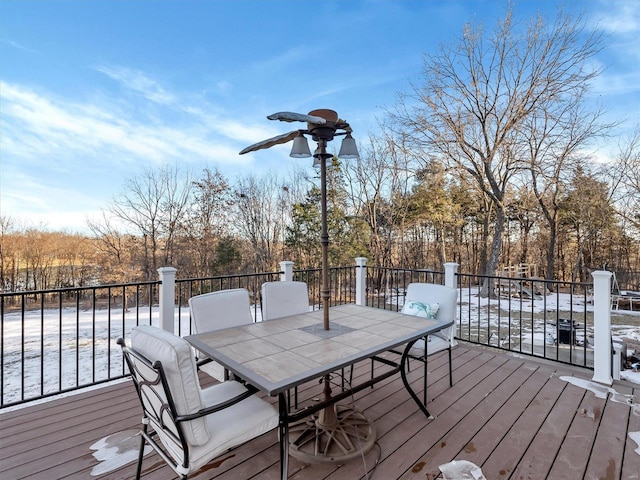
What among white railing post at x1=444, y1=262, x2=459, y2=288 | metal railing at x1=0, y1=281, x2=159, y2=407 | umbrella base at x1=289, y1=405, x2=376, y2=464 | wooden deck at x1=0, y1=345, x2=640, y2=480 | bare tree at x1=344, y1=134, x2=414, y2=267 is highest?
bare tree at x1=344, y1=134, x2=414, y2=267

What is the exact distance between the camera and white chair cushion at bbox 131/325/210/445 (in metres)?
1.27

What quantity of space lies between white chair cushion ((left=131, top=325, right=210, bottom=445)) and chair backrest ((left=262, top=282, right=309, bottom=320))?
1.40 metres

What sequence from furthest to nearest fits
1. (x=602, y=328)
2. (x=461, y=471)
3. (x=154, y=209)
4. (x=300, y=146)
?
(x=154, y=209) → (x=602, y=328) → (x=300, y=146) → (x=461, y=471)

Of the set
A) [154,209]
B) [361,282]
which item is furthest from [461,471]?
[154,209]

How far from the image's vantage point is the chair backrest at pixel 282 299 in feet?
9.17

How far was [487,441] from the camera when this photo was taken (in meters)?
2.04

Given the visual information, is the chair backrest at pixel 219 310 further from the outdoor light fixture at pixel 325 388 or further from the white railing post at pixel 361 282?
the white railing post at pixel 361 282

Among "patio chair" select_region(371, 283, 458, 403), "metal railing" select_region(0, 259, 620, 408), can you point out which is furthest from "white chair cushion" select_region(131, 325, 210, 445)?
"patio chair" select_region(371, 283, 458, 403)

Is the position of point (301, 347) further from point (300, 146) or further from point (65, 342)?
point (65, 342)

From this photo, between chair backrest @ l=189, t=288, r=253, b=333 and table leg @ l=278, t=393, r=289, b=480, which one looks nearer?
table leg @ l=278, t=393, r=289, b=480

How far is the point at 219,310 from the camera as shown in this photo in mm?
2428

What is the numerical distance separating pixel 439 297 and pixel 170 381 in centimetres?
227

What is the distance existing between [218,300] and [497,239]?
36.8 ft

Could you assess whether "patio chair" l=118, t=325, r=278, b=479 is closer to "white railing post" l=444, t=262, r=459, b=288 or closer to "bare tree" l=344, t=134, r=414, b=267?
"white railing post" l=444, t=262, r=459, b=288
